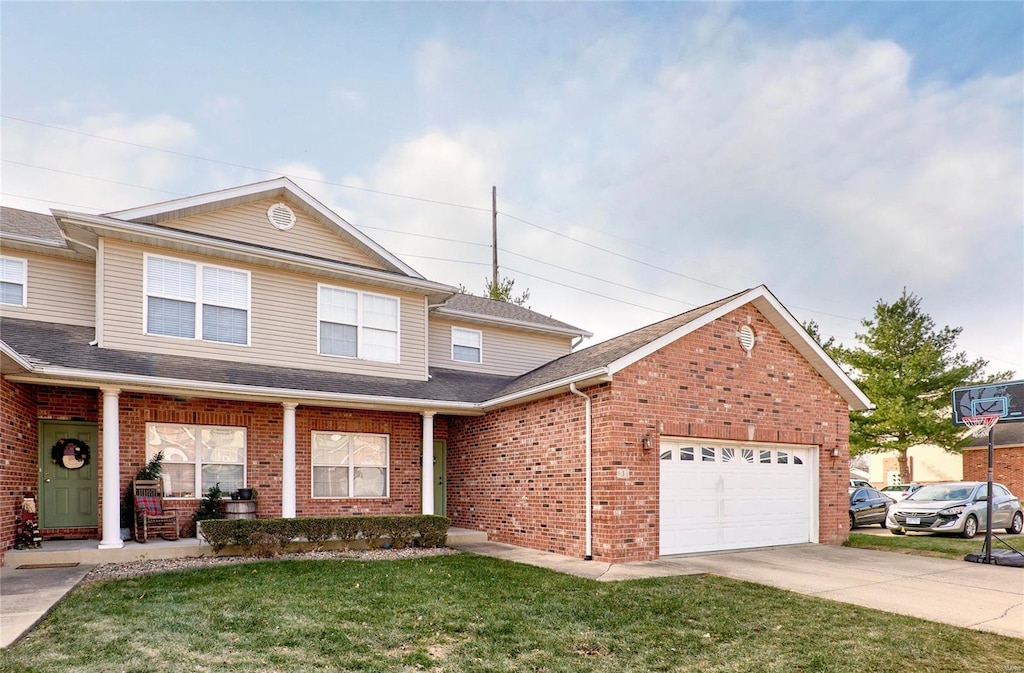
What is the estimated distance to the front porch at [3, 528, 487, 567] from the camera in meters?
9.69

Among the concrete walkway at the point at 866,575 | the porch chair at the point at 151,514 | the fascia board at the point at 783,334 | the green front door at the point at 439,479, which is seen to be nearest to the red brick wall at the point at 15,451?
the porch chair at the point at 151,514

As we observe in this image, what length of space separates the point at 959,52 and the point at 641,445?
9290mm

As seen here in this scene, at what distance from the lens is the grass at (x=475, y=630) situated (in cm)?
519

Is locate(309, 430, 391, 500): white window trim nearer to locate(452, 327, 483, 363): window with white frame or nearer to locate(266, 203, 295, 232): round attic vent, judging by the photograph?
locate(452, 327, 483, 363): window with white frame

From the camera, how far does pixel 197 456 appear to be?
12.1 meters

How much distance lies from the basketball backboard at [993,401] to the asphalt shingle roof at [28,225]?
57.9ft

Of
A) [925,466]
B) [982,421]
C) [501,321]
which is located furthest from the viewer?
[925,466]

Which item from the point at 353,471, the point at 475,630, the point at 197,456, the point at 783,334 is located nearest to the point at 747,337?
the point at 783,334

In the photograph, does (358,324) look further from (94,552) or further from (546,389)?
(94,552)

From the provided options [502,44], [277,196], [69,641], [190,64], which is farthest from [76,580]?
[502,44]

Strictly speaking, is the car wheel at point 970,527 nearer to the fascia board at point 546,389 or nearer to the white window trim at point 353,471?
the fascia board at point 546,389

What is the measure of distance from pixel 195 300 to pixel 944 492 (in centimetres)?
1755

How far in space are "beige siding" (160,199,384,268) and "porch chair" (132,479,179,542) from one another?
4.79m

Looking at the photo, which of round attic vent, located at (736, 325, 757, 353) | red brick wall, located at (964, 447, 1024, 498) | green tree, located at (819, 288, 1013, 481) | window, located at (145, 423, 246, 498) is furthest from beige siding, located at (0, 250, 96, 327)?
red brick wall, located at (964, 447, 1024, 498)
